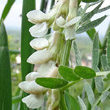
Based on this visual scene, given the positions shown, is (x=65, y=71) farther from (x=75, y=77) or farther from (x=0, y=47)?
(x=0, y=47)

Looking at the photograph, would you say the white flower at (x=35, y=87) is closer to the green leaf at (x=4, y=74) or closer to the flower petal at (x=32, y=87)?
the flower petal at (x=32, y=87)

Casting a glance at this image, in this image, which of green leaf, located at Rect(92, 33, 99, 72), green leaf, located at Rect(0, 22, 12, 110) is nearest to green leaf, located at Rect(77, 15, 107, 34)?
green leaf, located at Rect(92, 33, 99, 72)

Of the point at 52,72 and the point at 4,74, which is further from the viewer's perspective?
the point at 4,74

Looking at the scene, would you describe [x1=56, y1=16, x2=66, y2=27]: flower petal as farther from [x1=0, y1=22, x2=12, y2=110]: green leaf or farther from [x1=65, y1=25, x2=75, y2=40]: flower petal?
[x1=0, y1=22, x2=12, y2=110]: green leaf

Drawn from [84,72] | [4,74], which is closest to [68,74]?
[84,72]

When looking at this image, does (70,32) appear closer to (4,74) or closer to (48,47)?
(48,47)

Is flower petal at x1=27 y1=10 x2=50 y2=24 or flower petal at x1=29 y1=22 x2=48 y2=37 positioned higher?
flower petal at x1=27 y1=10 x2=50 y2=24
